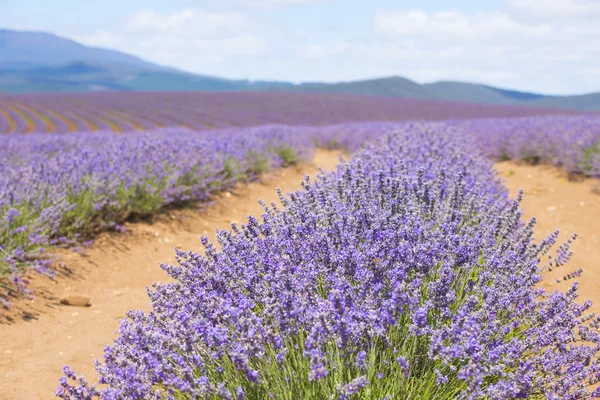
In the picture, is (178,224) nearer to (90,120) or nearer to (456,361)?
(456,361)

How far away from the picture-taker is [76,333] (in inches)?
129

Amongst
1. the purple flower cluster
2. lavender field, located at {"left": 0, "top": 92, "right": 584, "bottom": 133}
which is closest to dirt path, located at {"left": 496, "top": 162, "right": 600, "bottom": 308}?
the purple flower cluster

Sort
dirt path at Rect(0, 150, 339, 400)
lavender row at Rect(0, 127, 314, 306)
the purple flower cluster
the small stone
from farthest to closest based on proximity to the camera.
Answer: lavender row at Rect(0, 127, 314, 306), the small stone, dirt path at Rect(0, 150, 339, 400), the purple flower cluster

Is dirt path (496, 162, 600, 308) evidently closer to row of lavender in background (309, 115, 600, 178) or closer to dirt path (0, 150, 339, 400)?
row of lavender in background (309, 115, 600, 178)

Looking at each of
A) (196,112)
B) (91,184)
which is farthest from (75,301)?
(196,112)

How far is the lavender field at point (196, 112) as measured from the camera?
18219 mm

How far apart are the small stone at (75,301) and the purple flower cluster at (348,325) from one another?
198cm

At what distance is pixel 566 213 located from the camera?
6.47 metres

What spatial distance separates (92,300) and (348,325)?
2.99 m

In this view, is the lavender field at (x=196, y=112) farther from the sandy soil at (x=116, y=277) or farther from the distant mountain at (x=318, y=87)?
the distant mountain at (x=318, y=87)

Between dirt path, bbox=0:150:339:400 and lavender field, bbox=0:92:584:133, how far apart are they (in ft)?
36.2

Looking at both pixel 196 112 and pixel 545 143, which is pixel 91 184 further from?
pixel 196 112

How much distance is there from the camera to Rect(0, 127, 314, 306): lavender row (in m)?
4.07

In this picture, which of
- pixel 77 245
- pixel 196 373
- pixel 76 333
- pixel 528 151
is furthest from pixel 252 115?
pixel 196 373
